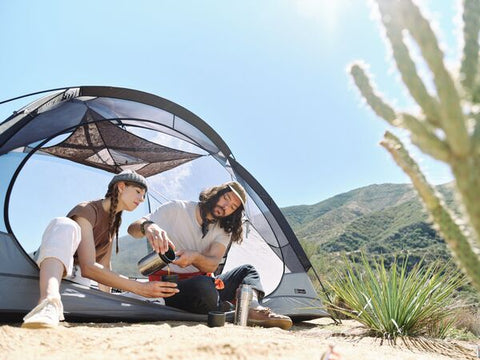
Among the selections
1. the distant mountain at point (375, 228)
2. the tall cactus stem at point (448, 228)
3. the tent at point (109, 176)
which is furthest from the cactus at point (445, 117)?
the distant mountain at point (375, 228)

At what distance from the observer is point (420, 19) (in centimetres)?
71

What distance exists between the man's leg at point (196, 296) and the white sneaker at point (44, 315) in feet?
3.48

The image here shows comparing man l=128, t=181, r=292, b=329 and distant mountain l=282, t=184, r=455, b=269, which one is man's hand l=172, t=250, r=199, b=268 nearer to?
man l=128, t=181, r=292, b=329

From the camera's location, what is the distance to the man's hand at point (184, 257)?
9.11ft

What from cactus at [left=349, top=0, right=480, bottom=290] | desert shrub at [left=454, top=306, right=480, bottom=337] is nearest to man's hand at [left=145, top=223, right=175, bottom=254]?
cactus at [left=349, top=0, right=480, bottom=290]

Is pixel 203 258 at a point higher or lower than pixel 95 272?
higher

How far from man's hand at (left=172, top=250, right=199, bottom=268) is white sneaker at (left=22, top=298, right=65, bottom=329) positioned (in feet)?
3.61

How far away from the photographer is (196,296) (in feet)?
8.79

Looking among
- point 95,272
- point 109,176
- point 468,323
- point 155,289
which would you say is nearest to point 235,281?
point 155,289

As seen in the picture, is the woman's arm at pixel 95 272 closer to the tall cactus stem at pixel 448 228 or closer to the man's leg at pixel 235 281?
the man's leg at pixel 235 281

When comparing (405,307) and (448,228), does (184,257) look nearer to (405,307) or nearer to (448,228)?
(405,307)

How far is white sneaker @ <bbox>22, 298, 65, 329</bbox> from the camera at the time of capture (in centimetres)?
157

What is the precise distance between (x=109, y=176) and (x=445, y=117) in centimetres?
483

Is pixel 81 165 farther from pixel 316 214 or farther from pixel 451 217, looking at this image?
pixel 316 214
